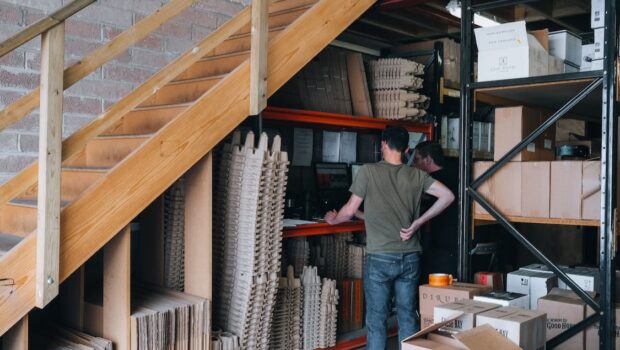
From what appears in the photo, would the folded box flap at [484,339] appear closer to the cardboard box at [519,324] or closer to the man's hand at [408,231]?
the cardboard box at [519,324]

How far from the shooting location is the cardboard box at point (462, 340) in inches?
94.2

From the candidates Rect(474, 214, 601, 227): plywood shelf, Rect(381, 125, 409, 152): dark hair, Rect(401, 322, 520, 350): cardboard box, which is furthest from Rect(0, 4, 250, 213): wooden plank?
Rect(474, 214, 601, 227): plywood shelf

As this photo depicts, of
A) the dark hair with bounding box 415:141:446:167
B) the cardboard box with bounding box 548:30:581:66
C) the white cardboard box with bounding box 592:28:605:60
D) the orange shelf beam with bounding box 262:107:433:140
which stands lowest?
the dark hair with bounding box 415:141:446:167

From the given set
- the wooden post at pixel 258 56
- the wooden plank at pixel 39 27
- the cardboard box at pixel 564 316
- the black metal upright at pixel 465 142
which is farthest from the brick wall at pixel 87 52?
the cardboard box at pixel 564 316

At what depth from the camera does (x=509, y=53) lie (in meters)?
3.77

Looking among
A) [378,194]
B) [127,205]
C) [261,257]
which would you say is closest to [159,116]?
[127,205]

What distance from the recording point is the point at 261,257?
144 inches

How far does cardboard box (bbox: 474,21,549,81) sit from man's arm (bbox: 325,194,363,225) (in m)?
1.18

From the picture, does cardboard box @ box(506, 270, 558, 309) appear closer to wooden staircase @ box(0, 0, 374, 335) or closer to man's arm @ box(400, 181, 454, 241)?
man's arm @ box(400, 181, 454, 241)

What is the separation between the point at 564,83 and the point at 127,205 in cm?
257

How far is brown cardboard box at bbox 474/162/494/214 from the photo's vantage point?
3.99 metres

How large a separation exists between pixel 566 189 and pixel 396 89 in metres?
1.84

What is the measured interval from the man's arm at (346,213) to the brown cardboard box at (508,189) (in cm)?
93

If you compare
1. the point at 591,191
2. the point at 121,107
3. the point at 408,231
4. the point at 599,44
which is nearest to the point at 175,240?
the point at 121,107
